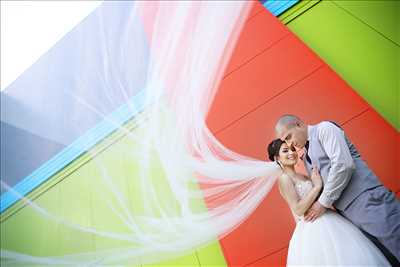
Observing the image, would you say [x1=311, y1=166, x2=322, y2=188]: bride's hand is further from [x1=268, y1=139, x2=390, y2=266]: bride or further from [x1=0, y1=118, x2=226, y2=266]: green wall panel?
[x1=0, y1=118, x2=226, y2=266]: green wall panel

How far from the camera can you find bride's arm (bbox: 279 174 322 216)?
1689 mm

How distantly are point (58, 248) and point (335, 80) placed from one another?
146cm

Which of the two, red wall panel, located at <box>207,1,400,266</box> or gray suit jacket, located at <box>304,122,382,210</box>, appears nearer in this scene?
gray suit jacket, located at <box>304,122,382,210</box>

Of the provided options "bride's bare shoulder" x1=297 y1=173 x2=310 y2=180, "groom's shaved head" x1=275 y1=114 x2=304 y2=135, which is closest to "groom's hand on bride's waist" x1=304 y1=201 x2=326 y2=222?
"bride's bare shoulder" x1=297 y1=173 x2=310 y2=180

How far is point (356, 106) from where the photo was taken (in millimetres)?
1896

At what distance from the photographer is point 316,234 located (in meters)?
1.59

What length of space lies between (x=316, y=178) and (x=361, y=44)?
0.72 m

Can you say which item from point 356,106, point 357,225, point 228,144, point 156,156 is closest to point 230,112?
point 228,144

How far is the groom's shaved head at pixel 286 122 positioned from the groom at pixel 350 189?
82 millimetres

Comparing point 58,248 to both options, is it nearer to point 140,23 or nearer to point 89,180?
point 89,180

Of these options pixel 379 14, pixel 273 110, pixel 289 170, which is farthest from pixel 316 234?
pixel 379 14

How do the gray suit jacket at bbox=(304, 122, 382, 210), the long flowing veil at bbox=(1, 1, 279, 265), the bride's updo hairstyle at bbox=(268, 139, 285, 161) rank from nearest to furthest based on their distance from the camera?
the gray suit jacket at bbox=(304, 122, 382, 210) → the bride's updo hairstyle at bbox=(268, 139, 285, 161) → the long flowing veil at bbox=(1, 1, 279, 265)

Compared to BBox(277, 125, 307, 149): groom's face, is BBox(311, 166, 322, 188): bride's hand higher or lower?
lower

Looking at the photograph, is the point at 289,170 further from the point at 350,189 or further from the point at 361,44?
the point at 361,44
